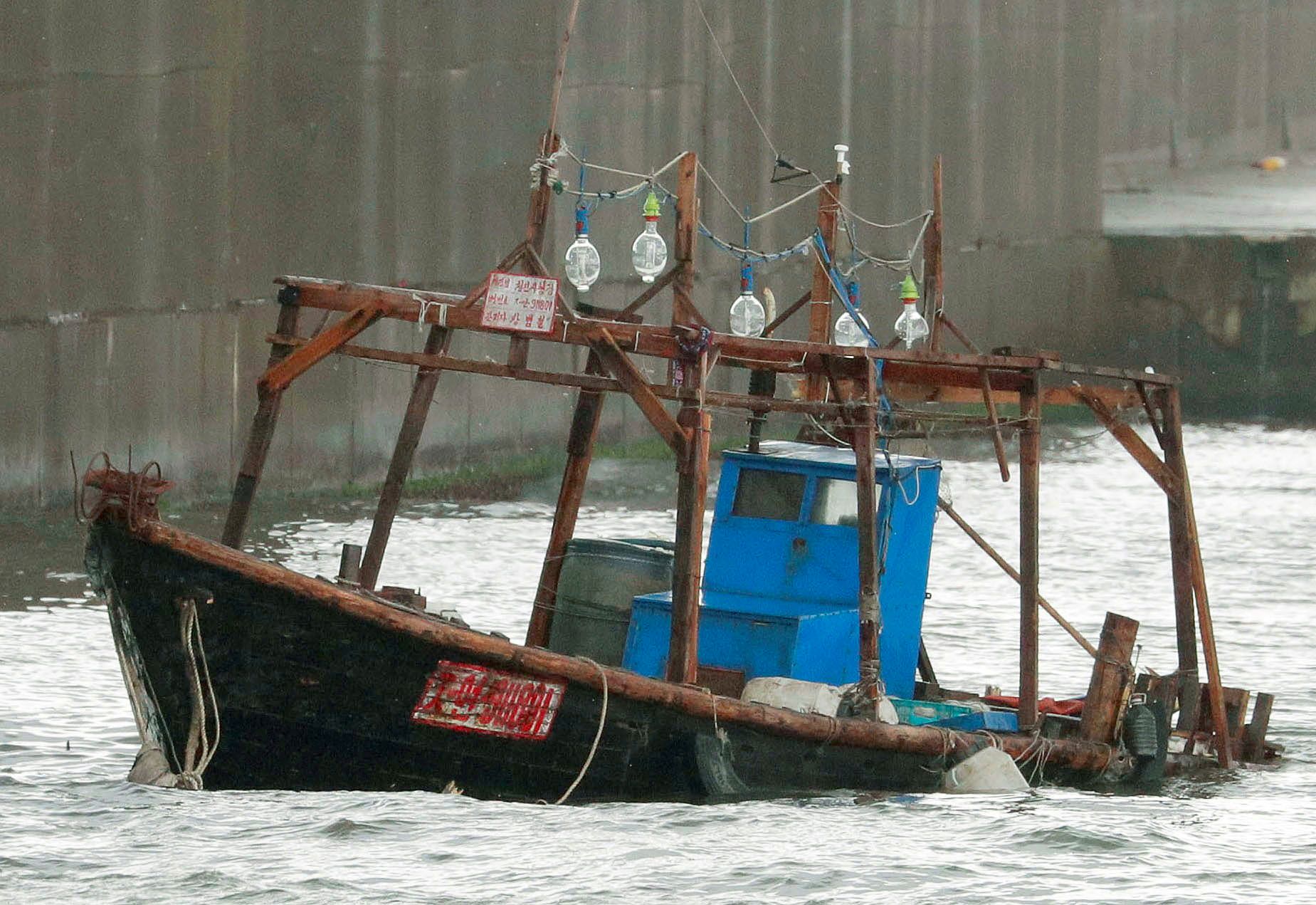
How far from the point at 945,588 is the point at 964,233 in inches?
637

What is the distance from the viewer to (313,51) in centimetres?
2186

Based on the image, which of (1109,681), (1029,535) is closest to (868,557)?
(1029,535)

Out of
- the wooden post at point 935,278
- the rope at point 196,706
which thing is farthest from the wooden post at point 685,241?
the rope at point 196,706

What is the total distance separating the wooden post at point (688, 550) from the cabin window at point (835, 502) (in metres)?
1.57

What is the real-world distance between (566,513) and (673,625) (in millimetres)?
1898

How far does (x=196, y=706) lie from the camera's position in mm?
10500

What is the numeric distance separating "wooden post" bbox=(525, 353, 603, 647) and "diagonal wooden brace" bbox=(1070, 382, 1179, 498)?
9.32ft

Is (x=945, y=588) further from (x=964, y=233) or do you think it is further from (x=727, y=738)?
(x=964, y=233)

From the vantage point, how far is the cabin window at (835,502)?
12500 millimetres

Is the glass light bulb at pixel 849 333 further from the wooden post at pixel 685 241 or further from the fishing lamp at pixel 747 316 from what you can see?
the wooden post at pixel 685 241

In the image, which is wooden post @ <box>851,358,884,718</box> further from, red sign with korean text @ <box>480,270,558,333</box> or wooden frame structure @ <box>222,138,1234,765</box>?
red sign with korean text @ <box>480,270,558,333</box>

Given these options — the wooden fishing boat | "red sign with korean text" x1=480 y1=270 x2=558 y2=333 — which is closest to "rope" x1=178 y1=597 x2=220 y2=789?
the wooden fishing boat

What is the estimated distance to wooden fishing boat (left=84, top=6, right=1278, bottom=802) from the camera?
10484 mm

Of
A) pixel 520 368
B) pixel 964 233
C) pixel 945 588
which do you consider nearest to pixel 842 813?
pixel 520 368
